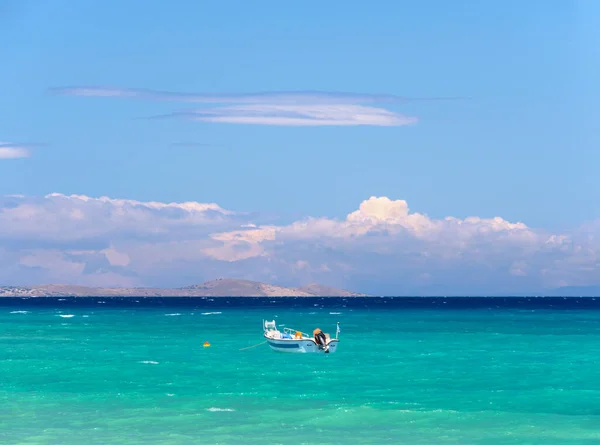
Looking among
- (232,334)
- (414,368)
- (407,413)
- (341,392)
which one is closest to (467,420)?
(407,413)

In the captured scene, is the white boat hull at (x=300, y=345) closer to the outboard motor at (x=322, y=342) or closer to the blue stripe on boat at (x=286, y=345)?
the blue stripe on boat at (x=286, y=345)

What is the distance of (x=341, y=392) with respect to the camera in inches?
2447

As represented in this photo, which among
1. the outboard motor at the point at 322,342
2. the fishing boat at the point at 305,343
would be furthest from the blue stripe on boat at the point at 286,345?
the outboard motor at the point at 322,342

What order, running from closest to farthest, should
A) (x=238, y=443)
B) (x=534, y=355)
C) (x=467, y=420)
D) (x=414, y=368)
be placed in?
(x=238, y=443) → (x=467, y=420) → (x=414, y=368) → (x=534, y=355)

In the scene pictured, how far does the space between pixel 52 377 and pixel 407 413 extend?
30.9 m

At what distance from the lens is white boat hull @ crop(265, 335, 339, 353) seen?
9030 centimetres

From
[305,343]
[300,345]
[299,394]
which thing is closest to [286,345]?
[300,345]

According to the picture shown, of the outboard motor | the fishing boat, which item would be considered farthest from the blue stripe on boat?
the outboard motor

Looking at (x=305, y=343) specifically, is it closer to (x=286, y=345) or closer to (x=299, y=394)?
(x=286, y=345)

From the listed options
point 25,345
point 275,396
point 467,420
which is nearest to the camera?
point 467,420

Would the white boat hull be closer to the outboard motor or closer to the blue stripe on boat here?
the blue stripe on boat

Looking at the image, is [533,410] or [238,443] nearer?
[238,443]

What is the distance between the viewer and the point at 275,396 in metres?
59.2

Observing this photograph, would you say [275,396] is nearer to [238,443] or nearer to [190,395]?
[190,395]
